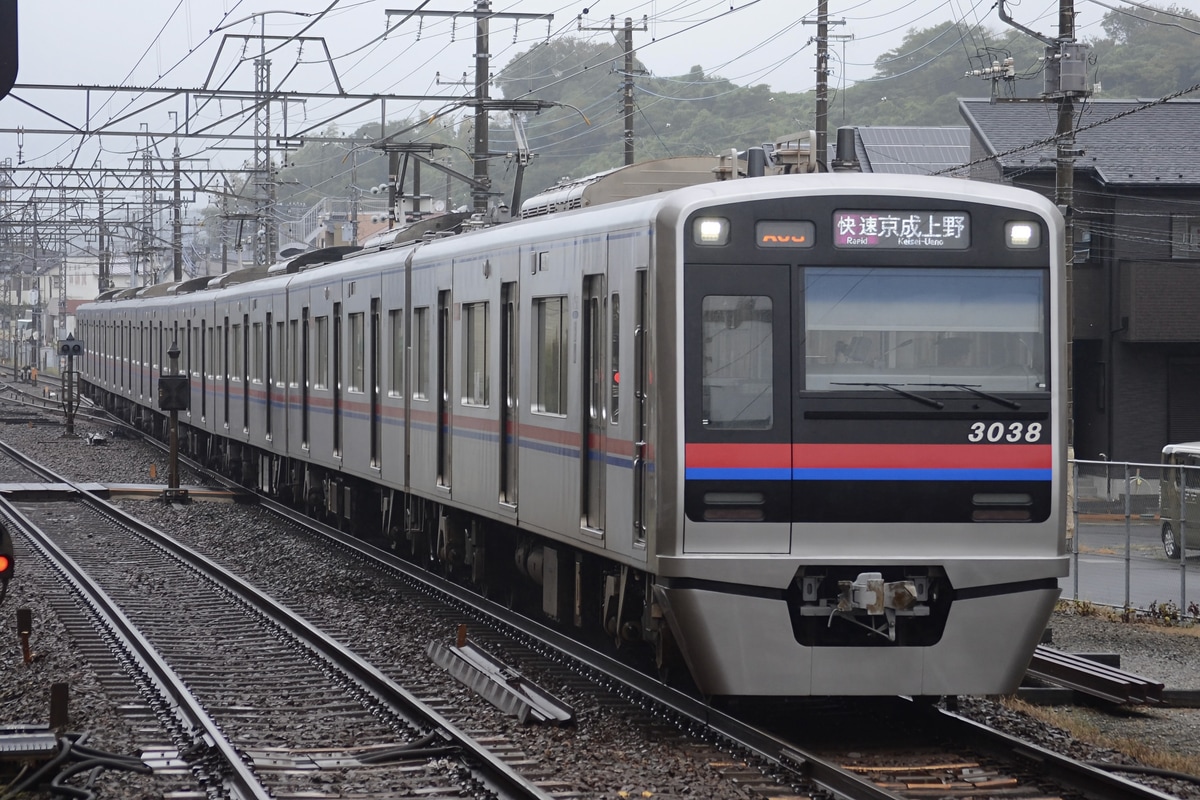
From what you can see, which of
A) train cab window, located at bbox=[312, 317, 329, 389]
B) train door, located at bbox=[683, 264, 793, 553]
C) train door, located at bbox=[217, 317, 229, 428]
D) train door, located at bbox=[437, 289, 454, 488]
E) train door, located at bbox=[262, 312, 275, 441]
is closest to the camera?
train door, located at bbox=[683, 264, 793, 553]

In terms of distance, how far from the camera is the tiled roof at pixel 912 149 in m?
33.9

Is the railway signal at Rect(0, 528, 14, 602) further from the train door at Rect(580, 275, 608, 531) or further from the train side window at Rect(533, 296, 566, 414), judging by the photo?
the train side window at Rect(533, 296, 566, 414)

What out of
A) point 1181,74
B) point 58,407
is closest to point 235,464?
point 58,407

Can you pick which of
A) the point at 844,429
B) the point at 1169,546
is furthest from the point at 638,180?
the point at 1169,546

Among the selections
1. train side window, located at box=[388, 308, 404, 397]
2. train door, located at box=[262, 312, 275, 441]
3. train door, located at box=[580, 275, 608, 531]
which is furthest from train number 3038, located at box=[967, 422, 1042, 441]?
train door, located at box=[262, 312, 275, 441]

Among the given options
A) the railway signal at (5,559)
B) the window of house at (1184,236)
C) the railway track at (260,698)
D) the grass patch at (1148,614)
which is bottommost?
the grass patch at (1148,614)

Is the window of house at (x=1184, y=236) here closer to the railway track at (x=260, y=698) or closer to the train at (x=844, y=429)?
the railway track at (x=260, y=698)

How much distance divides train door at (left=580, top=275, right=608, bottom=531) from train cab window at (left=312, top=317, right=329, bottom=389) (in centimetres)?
841

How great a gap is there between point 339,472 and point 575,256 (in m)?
8.90

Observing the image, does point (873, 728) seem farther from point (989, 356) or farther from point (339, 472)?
point (339, 472)

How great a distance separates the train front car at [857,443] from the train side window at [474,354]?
3812mm

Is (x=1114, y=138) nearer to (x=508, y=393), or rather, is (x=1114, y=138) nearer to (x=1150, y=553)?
(x=1150, y=553)

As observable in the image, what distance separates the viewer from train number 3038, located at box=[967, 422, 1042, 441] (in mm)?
7672

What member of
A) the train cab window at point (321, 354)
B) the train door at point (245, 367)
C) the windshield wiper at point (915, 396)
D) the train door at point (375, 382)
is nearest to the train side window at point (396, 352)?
the train door at point (375, 382)
